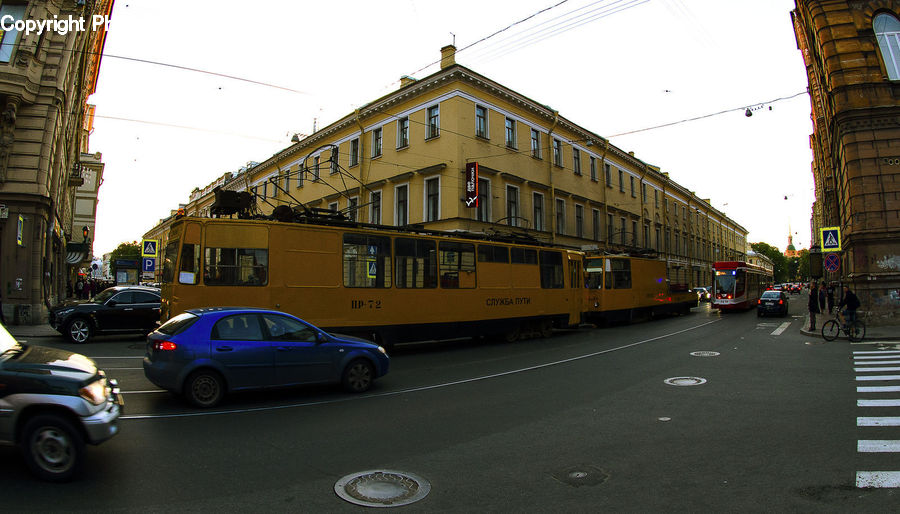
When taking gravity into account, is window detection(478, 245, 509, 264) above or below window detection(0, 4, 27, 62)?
below

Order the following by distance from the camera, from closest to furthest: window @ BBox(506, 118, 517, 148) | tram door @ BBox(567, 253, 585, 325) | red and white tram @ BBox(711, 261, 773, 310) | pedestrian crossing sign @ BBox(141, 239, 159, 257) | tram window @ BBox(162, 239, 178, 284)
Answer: tram window @ BBox(162, 239, 178, 284) → tram door @ BBox(567, 253, 585, 325) → pedestrian crossing sign @ BBox(141, 239, 159, 257) → window @ BBox(506, 118, 517, 148) → red and white tram @ BBox(711, 261, 773, 310)

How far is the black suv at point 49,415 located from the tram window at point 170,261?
20.8 feet

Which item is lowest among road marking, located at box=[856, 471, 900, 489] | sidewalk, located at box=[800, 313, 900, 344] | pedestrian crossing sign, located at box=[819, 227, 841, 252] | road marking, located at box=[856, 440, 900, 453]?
road marking, located at box=[856, 471, 900, 489]

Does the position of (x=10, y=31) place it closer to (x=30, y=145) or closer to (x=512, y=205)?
(x=30, y=145)

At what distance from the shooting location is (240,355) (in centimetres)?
756

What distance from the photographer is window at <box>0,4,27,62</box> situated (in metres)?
19.9

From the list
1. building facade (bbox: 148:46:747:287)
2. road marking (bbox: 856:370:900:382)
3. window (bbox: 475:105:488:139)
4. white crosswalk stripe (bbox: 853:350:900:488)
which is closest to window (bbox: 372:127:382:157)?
building facade (bbox: 148:46:747:287)

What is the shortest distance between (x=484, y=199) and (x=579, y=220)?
36.2 ft

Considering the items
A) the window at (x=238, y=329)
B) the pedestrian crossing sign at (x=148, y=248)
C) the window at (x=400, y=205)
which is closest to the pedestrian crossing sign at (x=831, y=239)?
the window at (x=400, y=205)

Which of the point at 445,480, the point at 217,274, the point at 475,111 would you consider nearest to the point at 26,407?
the point at 445,480

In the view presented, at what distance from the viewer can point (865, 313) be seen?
1944 cm

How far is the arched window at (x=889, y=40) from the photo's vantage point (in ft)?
66.8

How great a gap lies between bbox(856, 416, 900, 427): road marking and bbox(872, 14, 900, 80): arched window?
819 inches

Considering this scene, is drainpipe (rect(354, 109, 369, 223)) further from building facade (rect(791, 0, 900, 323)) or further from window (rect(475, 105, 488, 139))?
building facade (rect(791, 0, 900, 323))
